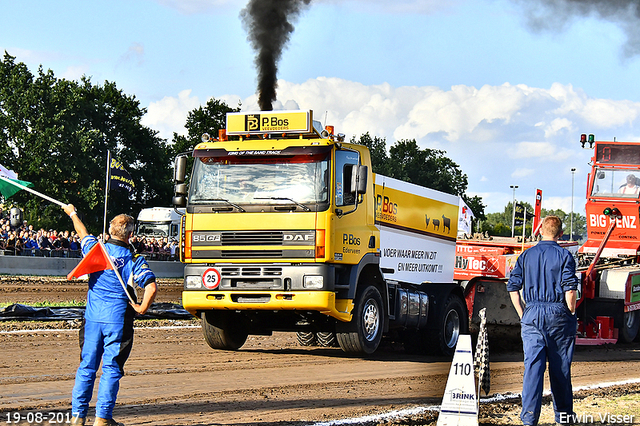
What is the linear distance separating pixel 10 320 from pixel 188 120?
50.1 metres

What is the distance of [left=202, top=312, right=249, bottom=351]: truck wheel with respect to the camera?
12617 millimetres

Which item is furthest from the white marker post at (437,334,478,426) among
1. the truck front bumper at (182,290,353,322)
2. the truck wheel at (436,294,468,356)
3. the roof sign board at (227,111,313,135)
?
the truck wheel at (436,294,468,356)

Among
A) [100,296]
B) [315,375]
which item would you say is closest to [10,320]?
[315,375]

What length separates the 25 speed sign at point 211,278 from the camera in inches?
458

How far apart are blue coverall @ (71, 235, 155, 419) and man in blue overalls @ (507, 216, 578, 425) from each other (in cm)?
330

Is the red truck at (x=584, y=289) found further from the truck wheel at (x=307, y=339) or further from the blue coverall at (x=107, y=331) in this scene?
the blue coverall at (x=107, y=331)

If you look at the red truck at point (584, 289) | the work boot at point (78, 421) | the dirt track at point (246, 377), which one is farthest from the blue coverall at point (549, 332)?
the red truck at point (584, 289)

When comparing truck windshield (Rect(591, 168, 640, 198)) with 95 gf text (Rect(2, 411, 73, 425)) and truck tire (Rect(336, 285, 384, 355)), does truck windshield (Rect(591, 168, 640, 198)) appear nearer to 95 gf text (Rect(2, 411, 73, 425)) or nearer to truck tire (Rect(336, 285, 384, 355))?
truck tire (Rect(336, 285, 384, 355))

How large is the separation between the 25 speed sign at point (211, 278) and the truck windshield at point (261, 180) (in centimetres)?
103

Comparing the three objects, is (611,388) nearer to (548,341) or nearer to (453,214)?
(548,341)

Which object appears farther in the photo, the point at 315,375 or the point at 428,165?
the point at 428,165

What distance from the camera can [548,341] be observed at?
22.3 ft

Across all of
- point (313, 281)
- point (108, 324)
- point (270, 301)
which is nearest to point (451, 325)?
point (313, 281)

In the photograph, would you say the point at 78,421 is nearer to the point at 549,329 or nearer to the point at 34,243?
the point at 549,329
